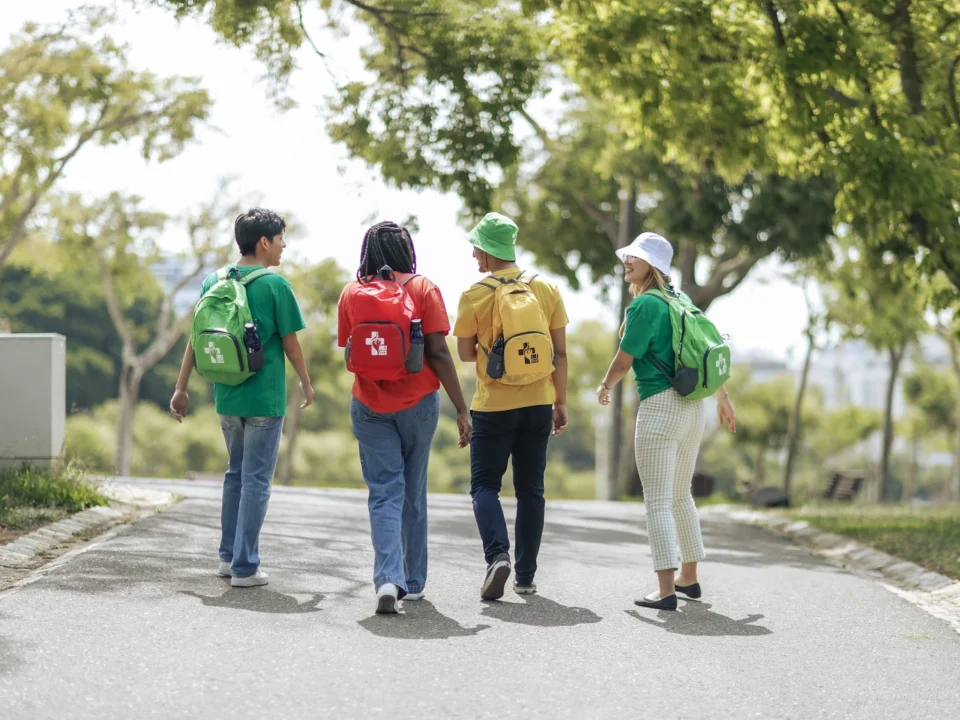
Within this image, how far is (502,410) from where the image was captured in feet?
20.8

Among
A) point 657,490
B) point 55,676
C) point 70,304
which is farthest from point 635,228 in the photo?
point 70,304

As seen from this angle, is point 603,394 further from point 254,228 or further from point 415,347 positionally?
point 254,228

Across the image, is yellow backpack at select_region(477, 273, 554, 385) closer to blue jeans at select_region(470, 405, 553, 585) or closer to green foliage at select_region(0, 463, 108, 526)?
blue jeans at select_region(470, 405, 553, 585)

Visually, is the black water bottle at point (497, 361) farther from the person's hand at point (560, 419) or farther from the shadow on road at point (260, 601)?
the shadow on road at point (260, 601)

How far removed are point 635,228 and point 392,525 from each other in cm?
2057

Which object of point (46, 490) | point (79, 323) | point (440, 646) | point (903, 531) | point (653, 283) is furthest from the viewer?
point (79, 323)

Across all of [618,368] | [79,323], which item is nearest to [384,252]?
[618,368]

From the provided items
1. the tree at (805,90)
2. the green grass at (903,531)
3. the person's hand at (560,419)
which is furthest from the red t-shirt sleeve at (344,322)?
the tree at (805,90)

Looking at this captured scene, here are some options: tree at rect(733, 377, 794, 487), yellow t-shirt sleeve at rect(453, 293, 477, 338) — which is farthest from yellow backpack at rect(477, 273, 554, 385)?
tree at rect(733, 377, 794, 487)

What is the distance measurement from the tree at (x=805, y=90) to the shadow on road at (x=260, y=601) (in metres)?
7.20

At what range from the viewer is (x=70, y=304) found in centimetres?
5788

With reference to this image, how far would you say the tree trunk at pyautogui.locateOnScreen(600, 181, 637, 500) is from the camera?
82.2 feet

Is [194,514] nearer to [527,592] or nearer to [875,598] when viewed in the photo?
[527,592]

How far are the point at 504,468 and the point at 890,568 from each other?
4.09 m
